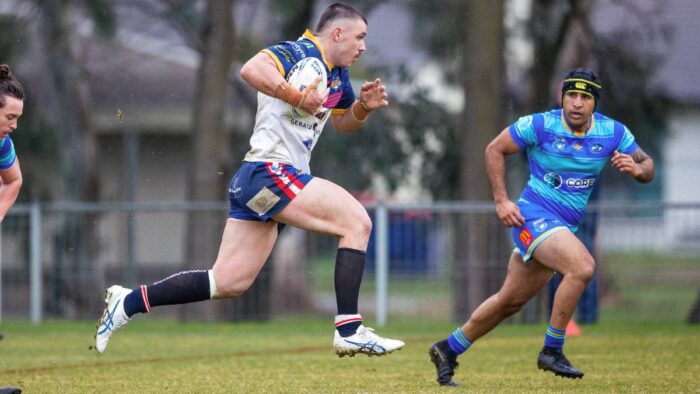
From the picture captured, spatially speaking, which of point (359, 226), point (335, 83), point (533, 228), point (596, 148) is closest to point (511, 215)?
point (533, 228)

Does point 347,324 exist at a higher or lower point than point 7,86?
lower

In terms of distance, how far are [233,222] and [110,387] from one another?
152cm

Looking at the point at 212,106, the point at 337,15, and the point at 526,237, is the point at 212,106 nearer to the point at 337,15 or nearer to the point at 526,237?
the point at 526,237

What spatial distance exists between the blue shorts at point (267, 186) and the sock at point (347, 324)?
0.70 m

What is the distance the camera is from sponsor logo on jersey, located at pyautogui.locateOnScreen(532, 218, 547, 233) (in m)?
8.22

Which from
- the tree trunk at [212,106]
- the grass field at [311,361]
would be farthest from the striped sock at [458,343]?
the tree trunk at [212,106]

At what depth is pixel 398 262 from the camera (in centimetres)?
1561

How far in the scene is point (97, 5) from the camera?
19078mm

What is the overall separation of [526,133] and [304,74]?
171cm

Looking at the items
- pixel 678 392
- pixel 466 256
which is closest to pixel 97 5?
pixel 466 256

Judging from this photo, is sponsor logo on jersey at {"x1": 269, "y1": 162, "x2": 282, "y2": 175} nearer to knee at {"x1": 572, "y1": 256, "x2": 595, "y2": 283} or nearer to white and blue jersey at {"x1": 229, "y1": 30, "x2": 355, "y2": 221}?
white and blue jersey at {"x1": 229, "y1": 30, "x2": 355, "y2": 221}

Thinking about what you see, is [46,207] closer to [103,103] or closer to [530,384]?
[103,103]

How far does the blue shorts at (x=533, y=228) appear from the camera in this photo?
26.9 ft

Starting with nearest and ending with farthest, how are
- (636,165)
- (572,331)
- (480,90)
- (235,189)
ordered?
(235,189) < (636,165) < (572,331) < (480,90)
